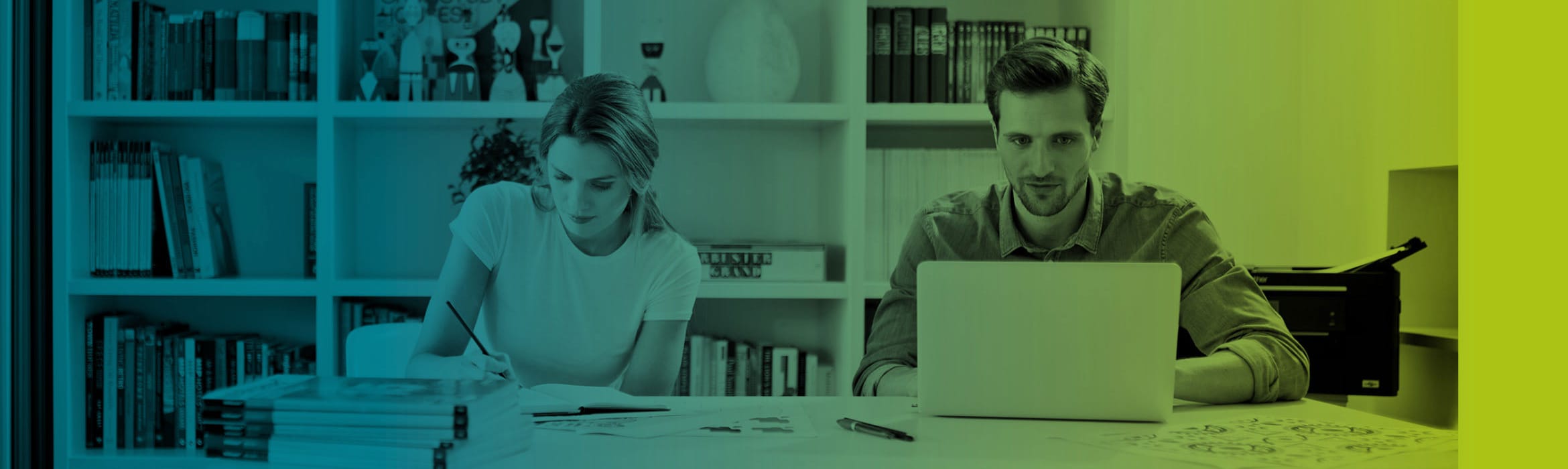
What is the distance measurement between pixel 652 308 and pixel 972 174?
779 mm

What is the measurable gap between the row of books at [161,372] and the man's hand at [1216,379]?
131cm

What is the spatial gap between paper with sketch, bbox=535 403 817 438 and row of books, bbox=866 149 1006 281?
103cm

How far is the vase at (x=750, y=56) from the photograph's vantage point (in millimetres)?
2080

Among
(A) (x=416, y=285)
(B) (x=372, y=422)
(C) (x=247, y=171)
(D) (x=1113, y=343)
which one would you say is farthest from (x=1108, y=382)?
(C) (x=247, y=171)

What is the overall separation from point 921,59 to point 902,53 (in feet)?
0.13

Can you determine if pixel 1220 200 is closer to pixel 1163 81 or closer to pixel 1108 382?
pixel 1163 81

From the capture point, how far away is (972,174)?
2244mm

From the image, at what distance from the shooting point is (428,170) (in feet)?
5.61

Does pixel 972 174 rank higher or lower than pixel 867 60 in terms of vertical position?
lower

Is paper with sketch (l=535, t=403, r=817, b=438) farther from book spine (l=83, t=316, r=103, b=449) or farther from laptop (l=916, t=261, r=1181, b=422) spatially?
book spine (l=83, t=316, r=103, b=449)

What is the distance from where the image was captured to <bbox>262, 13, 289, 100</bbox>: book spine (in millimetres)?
1610

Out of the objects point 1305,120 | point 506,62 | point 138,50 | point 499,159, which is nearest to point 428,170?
point 499,159

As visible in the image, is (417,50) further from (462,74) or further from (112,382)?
(112,382)
